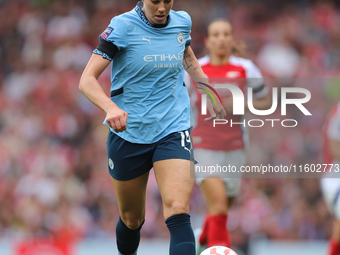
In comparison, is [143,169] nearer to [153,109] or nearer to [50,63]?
[153,109]

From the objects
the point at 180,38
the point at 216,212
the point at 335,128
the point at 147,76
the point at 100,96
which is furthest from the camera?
the point at 216,212

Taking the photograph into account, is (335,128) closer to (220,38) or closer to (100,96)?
(220,38)

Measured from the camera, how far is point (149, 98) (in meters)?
3.90

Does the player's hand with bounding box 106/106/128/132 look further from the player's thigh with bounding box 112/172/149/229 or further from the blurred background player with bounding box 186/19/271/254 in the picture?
the blurred background player with bounding box 186/19/271/254

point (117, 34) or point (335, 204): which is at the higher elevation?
point (117, 34)

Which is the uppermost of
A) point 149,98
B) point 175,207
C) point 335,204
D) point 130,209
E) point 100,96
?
point 100,96

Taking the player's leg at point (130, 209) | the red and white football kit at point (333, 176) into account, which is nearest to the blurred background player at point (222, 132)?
the red and white football kit at point (333, 176)

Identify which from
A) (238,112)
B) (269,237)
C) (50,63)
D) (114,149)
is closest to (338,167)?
(238,112)

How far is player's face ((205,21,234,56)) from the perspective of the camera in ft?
19.2

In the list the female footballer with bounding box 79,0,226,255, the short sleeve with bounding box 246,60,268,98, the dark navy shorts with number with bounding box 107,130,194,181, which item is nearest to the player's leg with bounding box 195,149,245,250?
the short sleeve with bounding box 246,60,268,98

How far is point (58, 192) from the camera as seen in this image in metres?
9.63

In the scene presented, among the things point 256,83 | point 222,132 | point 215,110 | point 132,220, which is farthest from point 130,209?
point 256,83

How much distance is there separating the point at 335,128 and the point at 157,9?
2.08 m

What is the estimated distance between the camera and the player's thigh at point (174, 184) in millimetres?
3562
